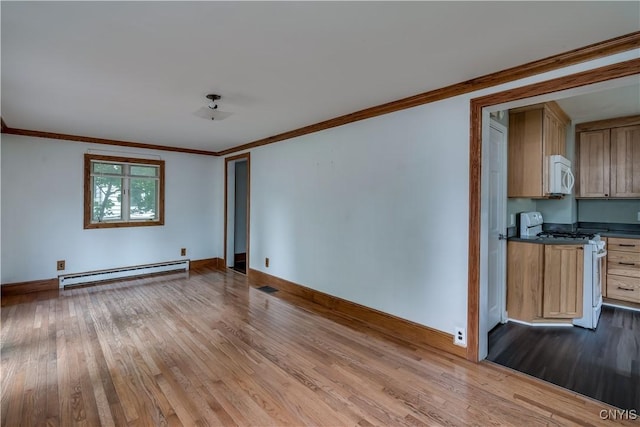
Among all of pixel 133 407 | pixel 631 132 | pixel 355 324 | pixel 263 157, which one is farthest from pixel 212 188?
pixel 631 132

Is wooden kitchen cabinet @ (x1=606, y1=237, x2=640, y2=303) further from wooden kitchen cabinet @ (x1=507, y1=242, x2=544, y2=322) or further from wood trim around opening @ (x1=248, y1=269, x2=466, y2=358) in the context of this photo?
wood trim around opening @ (x1=248, y1=269, x2=466, y2=358)

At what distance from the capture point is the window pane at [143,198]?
5230mm

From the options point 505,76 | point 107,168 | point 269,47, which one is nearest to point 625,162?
point 505,76

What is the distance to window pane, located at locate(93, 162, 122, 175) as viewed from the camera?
4.88m

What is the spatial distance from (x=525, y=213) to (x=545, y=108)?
1.21 meters

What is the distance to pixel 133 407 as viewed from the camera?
6.38 feet

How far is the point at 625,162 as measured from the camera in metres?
4.02

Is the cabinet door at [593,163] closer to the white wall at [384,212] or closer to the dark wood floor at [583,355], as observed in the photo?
the dark wood floor at [583,355]

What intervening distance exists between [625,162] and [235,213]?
613 centimetres

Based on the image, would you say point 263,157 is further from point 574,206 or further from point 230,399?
point 574,206

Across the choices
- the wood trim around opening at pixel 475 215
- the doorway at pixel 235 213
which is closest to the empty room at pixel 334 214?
the wood trim around opening at pixel 475 215

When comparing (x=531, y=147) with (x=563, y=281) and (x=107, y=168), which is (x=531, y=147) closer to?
(x=563, y=281)

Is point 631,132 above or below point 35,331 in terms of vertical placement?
above

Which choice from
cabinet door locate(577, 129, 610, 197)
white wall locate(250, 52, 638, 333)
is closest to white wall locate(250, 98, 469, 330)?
Result: white wall locate(250, 52, 638, 333)
